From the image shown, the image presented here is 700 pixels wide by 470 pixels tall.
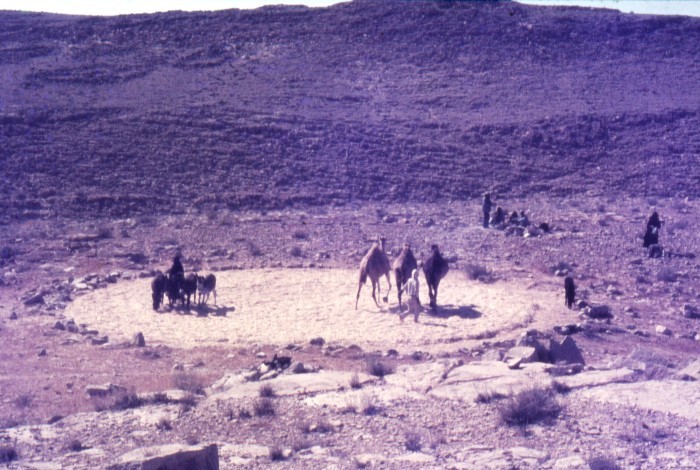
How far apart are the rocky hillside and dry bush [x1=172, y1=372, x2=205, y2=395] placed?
24.4 m

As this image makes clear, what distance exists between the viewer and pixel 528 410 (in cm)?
945

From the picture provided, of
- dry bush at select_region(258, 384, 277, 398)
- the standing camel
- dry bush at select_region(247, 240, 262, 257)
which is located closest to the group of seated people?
dry bush at select_region(247, 240, 262, 257)

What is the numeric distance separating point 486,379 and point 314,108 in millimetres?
41044

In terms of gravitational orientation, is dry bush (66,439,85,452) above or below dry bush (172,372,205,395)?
above

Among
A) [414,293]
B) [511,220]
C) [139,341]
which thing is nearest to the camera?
[139,341]

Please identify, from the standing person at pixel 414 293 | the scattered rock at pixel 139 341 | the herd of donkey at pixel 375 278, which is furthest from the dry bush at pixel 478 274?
the scattered rock at pixel 139 341

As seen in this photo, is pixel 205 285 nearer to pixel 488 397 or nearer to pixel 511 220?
pixel 488 397

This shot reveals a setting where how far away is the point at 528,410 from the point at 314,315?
368 inches

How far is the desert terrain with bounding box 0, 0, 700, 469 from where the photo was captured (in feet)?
32.6

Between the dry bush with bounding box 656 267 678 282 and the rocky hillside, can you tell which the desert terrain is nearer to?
the dry bush with bounding box 656 267 678 282

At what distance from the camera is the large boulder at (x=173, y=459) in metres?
7.71

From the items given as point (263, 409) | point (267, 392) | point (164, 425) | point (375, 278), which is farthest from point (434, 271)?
point (164, 425)

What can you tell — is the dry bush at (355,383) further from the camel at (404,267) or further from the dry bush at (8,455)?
the camel at (404,267)

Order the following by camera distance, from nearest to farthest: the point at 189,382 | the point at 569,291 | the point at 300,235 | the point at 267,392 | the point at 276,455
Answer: the point at 276,455 → the point at 267,392 → the point at 189,382 → the point at 569,291 → the point at 300,235
